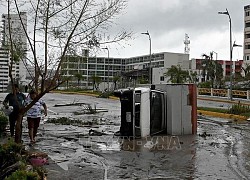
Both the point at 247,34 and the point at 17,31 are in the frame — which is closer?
the point at 17,31

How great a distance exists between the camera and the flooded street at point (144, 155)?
27.5ft

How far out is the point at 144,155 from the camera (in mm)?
10445

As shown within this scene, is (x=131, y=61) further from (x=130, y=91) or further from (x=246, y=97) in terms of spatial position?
(x=130, y=91)

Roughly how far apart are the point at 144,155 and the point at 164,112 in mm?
3816

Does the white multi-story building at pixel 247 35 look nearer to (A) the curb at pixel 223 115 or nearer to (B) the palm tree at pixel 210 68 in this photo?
(B) the palm tree at pixel 210 68

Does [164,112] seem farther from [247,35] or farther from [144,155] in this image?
[247,35]

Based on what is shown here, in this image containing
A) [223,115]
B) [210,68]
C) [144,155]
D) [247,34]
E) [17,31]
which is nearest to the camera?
[17,31]

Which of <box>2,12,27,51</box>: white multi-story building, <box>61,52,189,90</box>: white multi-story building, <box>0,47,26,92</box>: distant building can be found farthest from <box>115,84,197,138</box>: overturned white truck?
<box>61,52,189,90</box>: white multi-story building

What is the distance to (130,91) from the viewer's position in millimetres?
12930

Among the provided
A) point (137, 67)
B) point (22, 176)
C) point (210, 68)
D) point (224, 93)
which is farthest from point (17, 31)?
point (137, 67)

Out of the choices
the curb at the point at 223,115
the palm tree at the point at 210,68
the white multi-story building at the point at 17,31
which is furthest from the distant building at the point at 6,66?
the palm tree at the point at 210,68

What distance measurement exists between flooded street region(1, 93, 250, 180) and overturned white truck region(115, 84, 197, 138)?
0.38 metres

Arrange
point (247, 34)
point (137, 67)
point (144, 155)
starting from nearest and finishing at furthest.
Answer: point (144, 155) → point (247, 34) → point (137, 67)

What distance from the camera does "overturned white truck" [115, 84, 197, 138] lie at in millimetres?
13094
